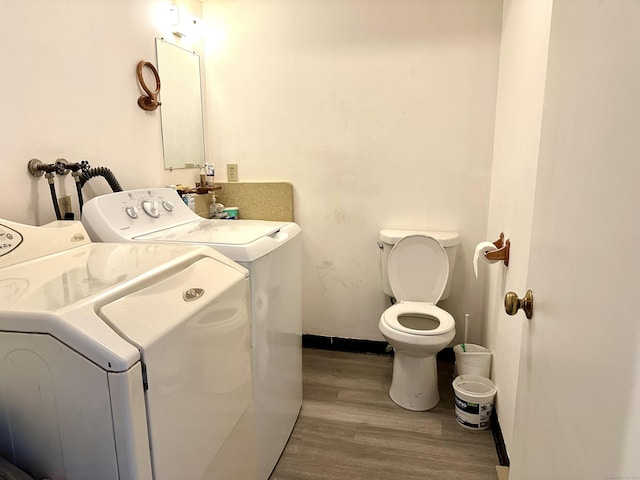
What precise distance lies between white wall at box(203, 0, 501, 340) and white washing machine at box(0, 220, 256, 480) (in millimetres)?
1589

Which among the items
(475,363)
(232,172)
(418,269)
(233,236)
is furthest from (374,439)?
(232,172)

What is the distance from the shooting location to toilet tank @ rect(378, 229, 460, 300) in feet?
7.66

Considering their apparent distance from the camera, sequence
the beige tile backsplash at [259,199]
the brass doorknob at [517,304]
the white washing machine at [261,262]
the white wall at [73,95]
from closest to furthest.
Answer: the brass doorknob at [517,304] < the white wall at [73,95] < the white washing machine at [261,262] < the beige tile backsplash at [259,199]

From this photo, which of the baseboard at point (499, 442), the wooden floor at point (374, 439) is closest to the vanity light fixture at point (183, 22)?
the wooden floor at point (374, 439)

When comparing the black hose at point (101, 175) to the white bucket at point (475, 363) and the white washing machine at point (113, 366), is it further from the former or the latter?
the white bucket at point (475, 363)

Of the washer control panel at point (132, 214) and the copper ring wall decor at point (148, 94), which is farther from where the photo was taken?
the copper ring wall decor at point (148, 94)

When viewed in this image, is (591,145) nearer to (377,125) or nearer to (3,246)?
(3,246)

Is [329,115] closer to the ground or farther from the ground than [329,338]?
farther from the ground

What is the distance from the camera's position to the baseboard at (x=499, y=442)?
5.66 ft

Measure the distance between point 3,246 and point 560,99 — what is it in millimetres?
1358

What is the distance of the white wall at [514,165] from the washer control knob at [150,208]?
148 cm

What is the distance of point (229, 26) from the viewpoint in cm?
256

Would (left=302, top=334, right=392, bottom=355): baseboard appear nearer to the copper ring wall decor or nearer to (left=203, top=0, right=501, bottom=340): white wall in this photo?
(left=203, top=0, right=501, bottom=340): white wall

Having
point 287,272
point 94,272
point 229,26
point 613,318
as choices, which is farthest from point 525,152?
point 229,26
